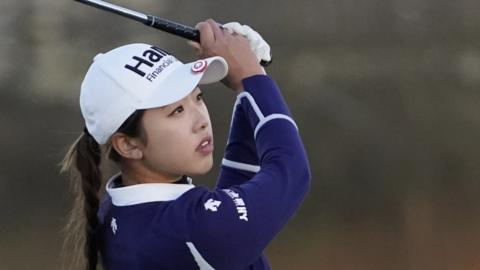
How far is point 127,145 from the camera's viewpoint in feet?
3.95

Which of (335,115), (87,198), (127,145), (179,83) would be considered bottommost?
(335,115)

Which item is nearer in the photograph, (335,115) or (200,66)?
(200,66)

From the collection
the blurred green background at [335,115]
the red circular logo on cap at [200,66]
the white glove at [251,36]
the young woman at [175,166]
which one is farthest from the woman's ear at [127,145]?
the blurred green background at [335,115]

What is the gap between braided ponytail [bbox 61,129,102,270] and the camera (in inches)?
49.4

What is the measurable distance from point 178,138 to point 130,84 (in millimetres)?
110

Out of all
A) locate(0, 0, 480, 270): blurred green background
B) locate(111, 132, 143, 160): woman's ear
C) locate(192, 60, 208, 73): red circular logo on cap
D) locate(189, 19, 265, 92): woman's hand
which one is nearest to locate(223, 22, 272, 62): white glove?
locate(189, 19, 265, 92): woman's hand

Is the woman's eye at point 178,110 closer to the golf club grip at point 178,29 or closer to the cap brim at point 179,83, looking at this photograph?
the cap brim at point 179,83

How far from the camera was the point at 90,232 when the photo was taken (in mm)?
1258

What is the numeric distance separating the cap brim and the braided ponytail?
0.17 meters

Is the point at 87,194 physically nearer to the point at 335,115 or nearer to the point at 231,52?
the point at 231,52

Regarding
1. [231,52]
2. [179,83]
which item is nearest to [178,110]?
[179,83]

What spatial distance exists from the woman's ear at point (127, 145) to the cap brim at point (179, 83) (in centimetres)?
7

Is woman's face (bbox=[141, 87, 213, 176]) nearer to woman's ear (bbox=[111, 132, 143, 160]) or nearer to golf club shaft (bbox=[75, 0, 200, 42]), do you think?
woman's ear (bbox=[111, 132, 143, 160])

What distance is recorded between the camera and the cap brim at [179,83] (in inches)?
45.3
